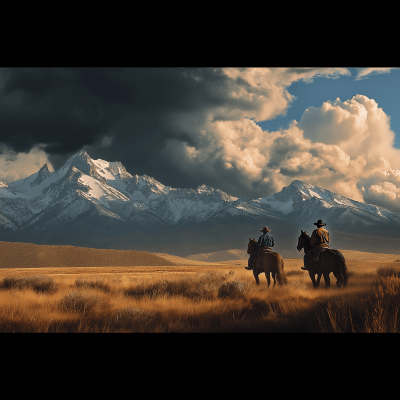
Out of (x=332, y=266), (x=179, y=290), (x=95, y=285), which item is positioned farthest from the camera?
(x=95, y=285)

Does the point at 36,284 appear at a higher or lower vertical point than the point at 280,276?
lower

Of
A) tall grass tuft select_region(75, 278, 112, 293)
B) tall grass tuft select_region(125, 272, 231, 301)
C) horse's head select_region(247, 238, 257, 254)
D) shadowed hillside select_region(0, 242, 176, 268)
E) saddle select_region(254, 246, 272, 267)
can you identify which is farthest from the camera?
shadowed hillside select_region(0, 242, 176, 268)

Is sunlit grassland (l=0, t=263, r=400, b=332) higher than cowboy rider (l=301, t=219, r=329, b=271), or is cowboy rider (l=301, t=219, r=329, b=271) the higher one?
cowboy rider (l=301, t=219, r=329, b=271)

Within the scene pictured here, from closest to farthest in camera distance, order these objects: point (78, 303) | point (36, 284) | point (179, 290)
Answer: point (78, 303), point (179, 290), point (36, 284)

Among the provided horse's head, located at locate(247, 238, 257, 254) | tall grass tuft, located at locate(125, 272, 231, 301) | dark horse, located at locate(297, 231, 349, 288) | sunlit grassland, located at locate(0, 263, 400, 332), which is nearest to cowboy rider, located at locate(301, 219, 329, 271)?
dark horse, located at locate(297, 231, 349, 288)

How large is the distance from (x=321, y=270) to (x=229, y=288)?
278cm

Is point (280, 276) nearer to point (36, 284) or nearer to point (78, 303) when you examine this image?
point (78, 303)

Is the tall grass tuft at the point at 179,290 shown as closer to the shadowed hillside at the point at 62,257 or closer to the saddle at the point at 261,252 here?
the saddle at the point at 261,252

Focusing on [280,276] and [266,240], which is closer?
[280,276]

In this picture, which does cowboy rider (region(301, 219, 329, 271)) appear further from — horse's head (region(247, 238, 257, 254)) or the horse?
horse's head (region(247, 238, 257, 254))

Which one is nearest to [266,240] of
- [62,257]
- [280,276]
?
[280,276]

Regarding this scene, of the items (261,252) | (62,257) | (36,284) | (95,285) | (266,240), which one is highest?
(266,240)
